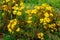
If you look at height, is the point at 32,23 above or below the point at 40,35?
above

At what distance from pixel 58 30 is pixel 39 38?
55 centimetres

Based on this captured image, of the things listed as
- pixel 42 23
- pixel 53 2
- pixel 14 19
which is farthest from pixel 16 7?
pixel 53 2

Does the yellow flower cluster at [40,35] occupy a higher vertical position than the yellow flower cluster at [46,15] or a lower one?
lower

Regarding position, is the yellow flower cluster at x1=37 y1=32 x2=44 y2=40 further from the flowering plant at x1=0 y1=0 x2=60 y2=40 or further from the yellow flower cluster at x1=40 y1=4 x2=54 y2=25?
the yellow flower cluster at x1=40 y1=4 x2=54 y2=25

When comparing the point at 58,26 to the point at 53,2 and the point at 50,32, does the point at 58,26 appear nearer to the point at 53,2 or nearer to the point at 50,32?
the point at 50,32

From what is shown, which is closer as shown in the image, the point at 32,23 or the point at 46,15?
the point at 46,15

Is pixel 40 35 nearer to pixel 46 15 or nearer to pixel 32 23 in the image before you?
pixel 32 23

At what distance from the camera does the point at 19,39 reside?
16.7ft

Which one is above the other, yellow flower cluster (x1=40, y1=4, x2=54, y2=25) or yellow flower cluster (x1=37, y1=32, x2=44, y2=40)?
yellow flower cluster (x1=40, y1=4, x2=54, y2=25)

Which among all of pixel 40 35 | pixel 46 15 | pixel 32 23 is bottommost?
pixel 40 35

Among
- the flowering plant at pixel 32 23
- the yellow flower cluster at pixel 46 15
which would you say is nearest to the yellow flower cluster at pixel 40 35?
the flowering plant at pixel 32 23

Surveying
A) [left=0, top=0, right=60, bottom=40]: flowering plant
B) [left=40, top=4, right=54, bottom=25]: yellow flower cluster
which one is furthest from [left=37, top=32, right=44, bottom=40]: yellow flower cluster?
[left=40, top=4, right=54, bottom=25]: yellow flower cluster

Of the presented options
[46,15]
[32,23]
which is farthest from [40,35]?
[46,15]

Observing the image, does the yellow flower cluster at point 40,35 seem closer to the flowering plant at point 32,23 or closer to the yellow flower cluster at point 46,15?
the flowering plant at point 32,23
